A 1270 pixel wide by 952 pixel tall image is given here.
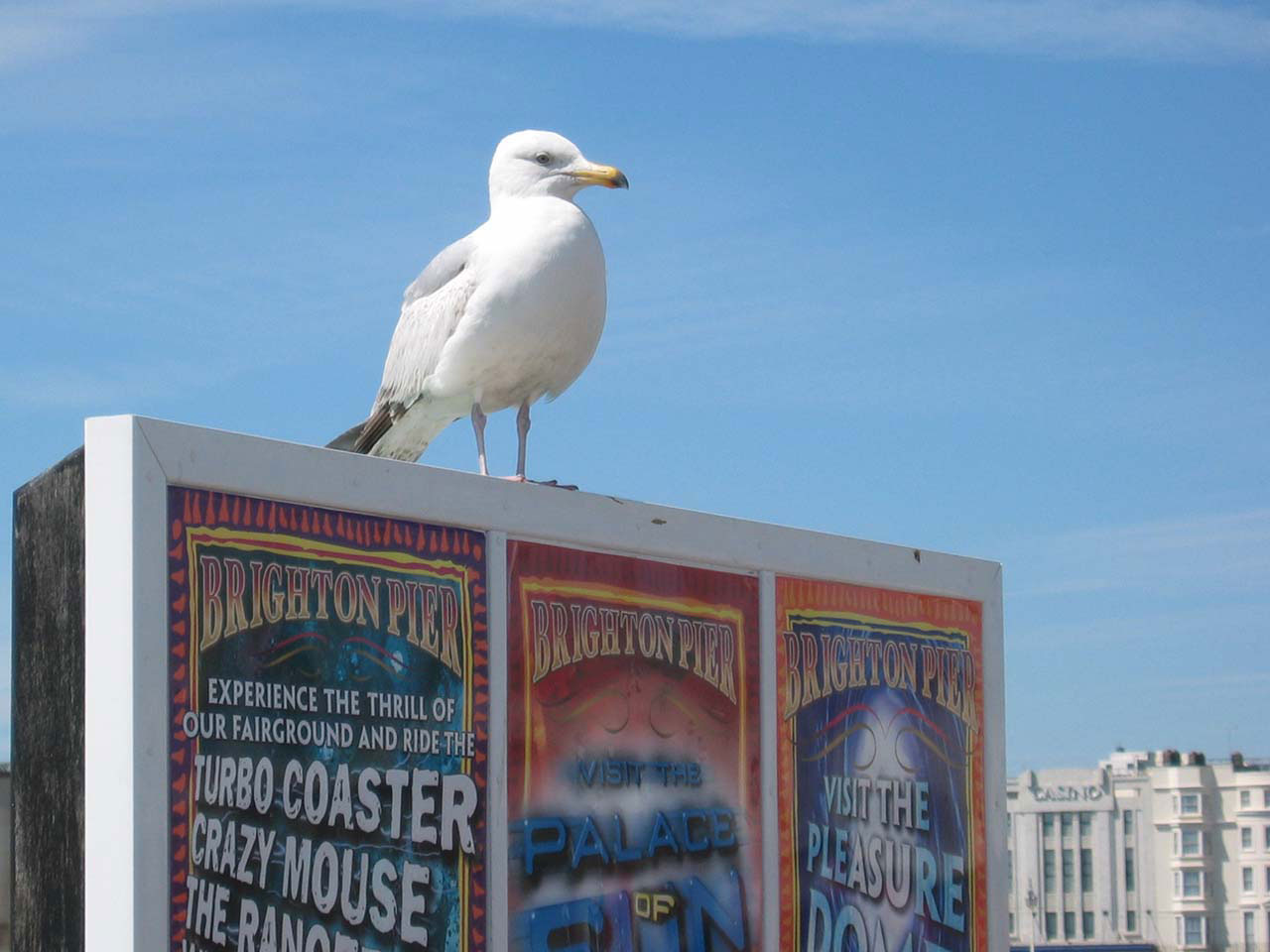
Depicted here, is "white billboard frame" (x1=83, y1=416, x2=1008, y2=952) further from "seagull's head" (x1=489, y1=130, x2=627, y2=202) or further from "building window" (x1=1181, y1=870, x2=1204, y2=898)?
"building window" (x1=1181, y1=870, x2=1204, y2=898)

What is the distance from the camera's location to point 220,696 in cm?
428

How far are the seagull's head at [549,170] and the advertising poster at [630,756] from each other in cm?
168

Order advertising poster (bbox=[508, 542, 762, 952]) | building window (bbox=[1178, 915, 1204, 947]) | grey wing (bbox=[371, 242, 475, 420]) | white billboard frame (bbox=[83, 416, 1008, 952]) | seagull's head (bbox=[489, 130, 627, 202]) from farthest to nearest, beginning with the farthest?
building window (bbox=[1178, 915, 1204, 947]) < seagull's head (bbox=[489, 130, 627, 202]) < grey wing (bbox=[371, 242, 475, 420]) < advertising poster (bbox=[508, 542, 762, 952]) < white billboard frame (bbox=[83, 416, 1008, 952])

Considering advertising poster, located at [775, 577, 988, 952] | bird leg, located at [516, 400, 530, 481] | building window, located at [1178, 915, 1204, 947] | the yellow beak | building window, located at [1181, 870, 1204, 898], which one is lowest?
building window, located at [1178, 915, 1204, 947]

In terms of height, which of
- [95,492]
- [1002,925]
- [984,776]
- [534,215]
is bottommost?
[1002,925]

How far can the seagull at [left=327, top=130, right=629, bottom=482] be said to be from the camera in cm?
635

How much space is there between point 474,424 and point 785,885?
2012 millimetres

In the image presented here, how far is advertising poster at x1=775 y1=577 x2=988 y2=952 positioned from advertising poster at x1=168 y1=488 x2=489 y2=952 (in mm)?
1568

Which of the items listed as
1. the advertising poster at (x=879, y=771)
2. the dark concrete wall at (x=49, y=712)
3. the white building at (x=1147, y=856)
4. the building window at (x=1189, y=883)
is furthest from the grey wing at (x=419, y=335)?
the building window at (x=1189, y=883)

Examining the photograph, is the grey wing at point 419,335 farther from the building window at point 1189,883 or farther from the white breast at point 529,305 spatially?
the building window at point 1189,883

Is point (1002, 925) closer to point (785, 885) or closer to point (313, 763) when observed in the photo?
point (785, 885)

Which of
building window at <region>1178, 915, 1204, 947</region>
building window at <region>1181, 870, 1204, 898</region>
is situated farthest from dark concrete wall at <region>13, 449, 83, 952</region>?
building window at <region>1181, 870, 1204, 898</region>

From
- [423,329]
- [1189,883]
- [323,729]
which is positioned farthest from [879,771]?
[1189,883]

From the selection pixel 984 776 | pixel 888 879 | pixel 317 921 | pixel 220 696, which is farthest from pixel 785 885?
pixel 220 696
